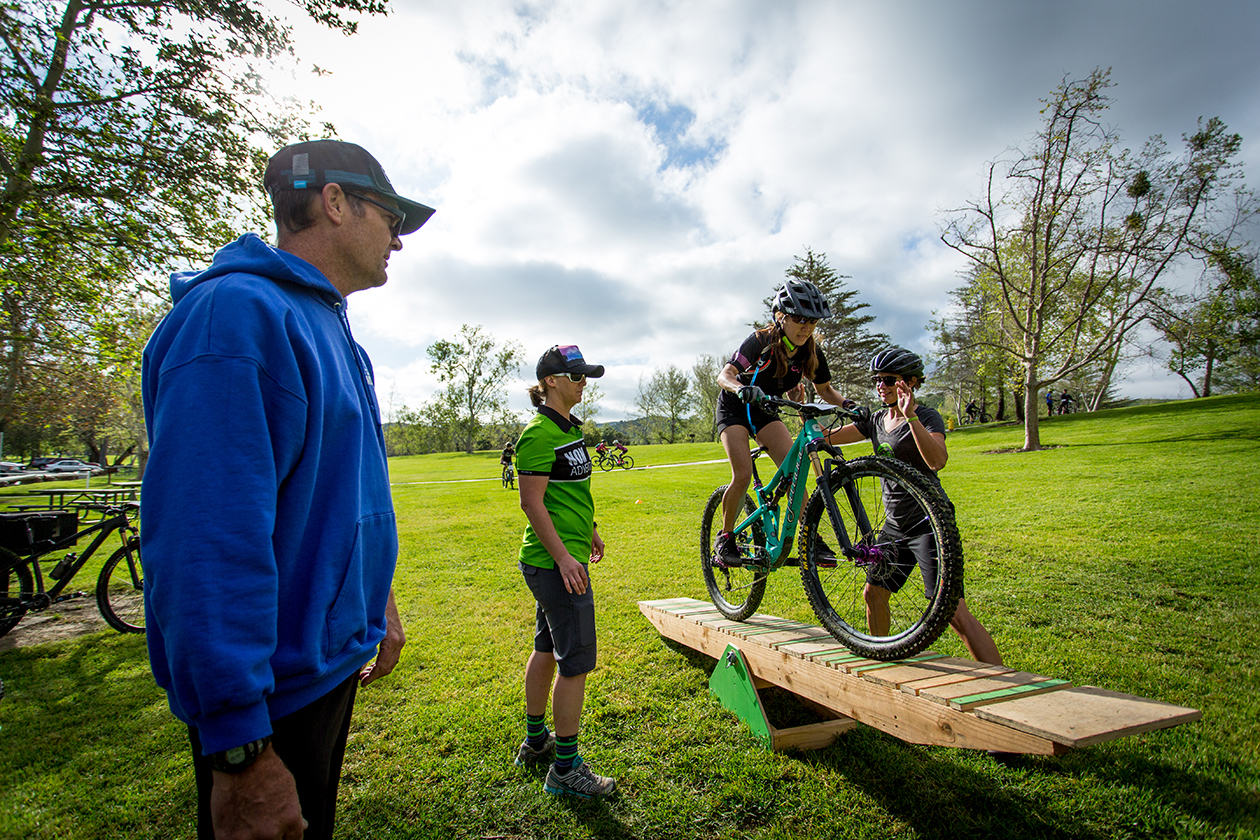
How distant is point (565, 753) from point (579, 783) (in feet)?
0.59

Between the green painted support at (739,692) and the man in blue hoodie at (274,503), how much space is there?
104 inches

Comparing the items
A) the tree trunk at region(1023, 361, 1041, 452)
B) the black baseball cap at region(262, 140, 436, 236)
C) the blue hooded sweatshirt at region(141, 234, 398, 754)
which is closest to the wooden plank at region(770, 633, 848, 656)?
the blue hooded sweatshirt at region(141, 234, 398, 754)

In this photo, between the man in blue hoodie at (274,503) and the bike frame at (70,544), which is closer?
the man in blue hoodie at (274,503)

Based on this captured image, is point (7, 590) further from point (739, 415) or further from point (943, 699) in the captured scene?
point (943, 699)

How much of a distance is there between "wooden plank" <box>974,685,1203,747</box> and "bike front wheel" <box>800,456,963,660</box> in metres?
0.50

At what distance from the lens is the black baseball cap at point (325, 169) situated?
1.60m

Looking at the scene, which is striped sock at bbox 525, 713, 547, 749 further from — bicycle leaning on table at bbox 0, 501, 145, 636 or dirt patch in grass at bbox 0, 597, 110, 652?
dirt patch in grass at bbox 0, 597, 110, 652

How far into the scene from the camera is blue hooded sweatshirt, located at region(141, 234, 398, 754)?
102 centimetres

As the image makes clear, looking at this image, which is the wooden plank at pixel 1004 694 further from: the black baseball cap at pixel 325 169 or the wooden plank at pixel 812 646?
the black baseball cap at pixel 325 169

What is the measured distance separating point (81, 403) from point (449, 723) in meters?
21.2

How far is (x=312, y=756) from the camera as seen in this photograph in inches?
54.4

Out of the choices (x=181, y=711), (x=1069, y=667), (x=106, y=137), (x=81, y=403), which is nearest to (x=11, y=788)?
(x=181, y=711)

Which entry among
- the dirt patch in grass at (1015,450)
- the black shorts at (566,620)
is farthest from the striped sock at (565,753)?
the dirt patch in grass at (1015,450)

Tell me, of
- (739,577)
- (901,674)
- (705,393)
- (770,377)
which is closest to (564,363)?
(770,377)
